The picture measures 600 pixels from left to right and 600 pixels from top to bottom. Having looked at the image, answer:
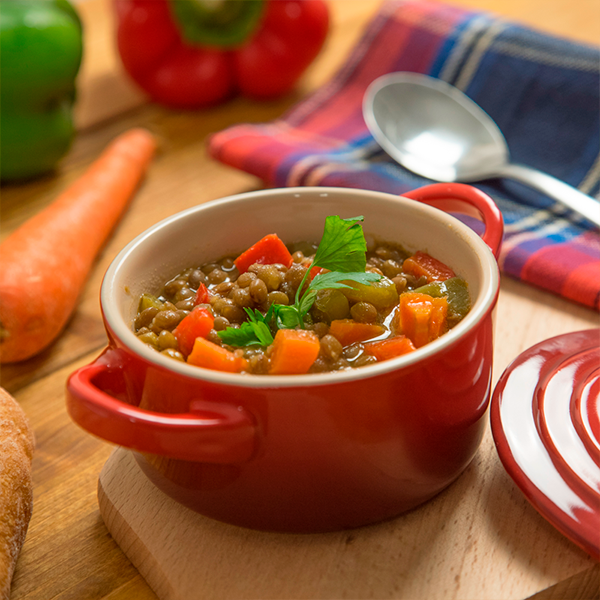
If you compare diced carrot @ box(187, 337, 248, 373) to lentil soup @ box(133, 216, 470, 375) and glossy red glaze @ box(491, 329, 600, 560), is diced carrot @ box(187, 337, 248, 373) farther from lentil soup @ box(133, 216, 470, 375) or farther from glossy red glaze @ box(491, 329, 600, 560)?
glossy red glaze @ box(491, 329, 600, 560)

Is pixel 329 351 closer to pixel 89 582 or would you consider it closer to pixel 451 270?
pixel 451 270

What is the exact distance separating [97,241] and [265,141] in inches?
25.8

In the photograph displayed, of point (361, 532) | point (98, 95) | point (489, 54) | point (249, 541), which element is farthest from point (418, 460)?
point (98, 95)

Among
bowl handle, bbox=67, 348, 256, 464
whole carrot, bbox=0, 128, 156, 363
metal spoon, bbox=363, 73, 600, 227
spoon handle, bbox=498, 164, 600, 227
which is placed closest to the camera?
bowl handle, bbox=67, 348, 256, 464

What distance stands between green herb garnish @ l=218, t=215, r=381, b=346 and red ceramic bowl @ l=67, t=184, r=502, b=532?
7.0 inches

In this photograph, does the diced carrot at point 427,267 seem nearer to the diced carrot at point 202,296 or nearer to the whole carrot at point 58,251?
the diced carrot at point 202,296

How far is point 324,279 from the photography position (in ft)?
4.13

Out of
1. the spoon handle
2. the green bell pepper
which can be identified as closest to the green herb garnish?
the spoon handle

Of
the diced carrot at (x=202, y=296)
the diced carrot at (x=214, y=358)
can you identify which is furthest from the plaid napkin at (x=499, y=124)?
the diced carrot at (x=214, y=358)

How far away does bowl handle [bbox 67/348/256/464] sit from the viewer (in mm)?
982

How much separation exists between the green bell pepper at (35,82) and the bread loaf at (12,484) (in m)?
1.43

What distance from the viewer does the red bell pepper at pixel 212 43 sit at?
2883mm

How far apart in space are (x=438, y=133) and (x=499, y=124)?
267 millimetres

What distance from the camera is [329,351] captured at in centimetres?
117
